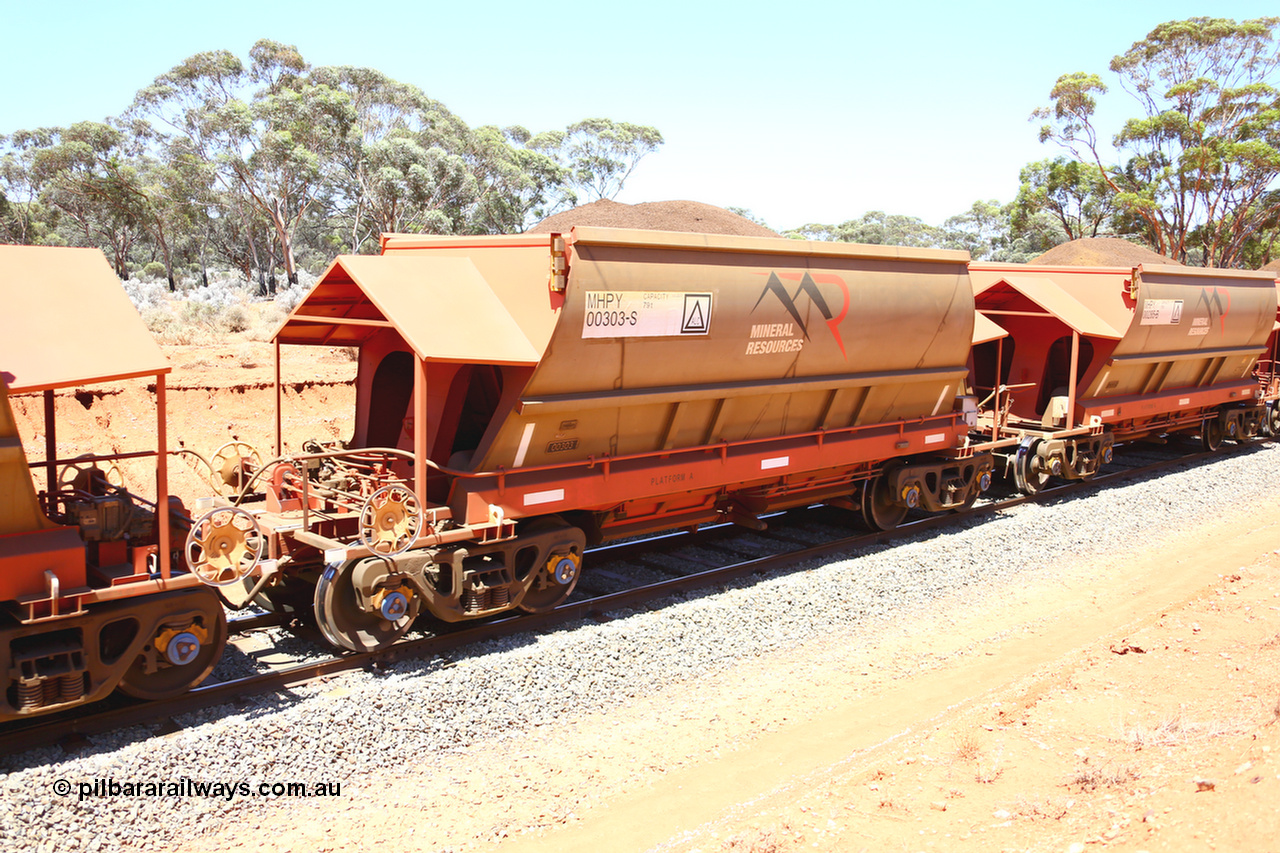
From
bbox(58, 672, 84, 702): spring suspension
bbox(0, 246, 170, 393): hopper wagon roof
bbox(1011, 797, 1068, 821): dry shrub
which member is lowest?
bbox(1011, 797, 1068, 821): dry shrub

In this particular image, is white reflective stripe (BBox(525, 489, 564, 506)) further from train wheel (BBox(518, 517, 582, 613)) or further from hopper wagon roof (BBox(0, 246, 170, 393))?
hopper wagon roof (BBox(0, 246, 170, 393))

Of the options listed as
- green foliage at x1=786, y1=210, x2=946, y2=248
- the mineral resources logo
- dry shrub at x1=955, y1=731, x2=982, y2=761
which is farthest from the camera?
green foliage at x1=786, y1=210, x2=946, y2=248

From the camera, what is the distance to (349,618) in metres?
7.80

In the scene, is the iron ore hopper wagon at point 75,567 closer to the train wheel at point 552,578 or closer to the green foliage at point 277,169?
the train wheel at point 552,578

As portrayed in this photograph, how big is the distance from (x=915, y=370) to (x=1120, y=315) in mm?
5166

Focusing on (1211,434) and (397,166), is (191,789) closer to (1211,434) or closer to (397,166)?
(1211,434)

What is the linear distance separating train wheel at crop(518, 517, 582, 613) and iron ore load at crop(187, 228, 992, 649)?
24mm

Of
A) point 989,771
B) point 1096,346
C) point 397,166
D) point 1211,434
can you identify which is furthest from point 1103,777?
point 397,166

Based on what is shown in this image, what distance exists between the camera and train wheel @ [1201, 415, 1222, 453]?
1966cm

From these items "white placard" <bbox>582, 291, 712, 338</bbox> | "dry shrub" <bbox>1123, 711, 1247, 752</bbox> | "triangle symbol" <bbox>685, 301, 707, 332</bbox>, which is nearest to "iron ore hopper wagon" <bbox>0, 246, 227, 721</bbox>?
"white placard" <bbox>582, 291, 712, 338</bbox>

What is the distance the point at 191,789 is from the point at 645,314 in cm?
526

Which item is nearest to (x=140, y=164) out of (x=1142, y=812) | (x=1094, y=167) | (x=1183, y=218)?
(x=1094, y=167)

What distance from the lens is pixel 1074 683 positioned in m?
7.67

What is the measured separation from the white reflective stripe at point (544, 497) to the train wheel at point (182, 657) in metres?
2.72
